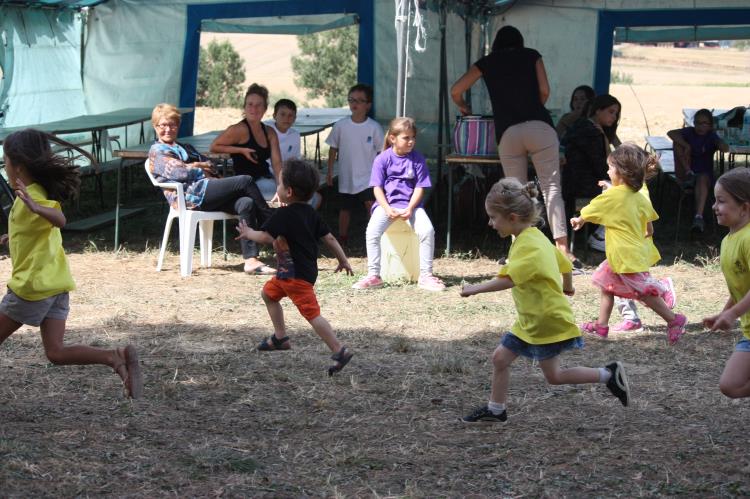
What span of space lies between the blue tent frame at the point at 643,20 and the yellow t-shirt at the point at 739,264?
9400mm

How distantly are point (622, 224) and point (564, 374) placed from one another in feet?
5.70

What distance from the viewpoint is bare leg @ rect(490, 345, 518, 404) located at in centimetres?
420

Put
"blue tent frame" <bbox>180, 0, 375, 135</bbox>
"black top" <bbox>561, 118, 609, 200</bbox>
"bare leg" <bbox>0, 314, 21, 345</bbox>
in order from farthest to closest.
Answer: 1. "blue tent frame" <bbox>180, 0, 375, 135</bbox>
2. "black top" <bbox>561, 118, 609, 200</bbox>
3. "bare leg" <bbox>0, 314, 21, 345</bbox>

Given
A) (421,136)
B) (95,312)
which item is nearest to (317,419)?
(95,312)

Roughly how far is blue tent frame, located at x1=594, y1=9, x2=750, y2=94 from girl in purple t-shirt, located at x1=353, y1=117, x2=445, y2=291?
659 cm

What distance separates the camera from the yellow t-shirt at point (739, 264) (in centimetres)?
382

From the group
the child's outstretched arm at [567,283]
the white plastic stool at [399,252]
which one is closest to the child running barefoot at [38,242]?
the child's outstretched arm at [567,283]

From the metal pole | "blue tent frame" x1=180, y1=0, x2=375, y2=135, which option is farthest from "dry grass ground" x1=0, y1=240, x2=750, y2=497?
"blue tent frame" x1=180, y1=0, x2=375, y2=135

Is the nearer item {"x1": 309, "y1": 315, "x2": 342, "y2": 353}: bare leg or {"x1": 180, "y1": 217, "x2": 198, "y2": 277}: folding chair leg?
{"x1": 309, "y1": 315, "x2": 342, "y2": 353}: bare leg

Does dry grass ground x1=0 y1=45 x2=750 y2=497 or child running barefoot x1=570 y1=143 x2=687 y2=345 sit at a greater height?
child running barefoot x1=570 y1=143 x2=687 y2=345

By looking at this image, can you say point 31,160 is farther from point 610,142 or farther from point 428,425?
point 610,142

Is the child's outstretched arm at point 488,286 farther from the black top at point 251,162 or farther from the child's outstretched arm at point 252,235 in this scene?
the black top at point 251,162

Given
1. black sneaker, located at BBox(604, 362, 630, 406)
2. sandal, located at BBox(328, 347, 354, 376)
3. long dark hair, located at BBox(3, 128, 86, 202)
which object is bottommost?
sandal, located at BBox(328, 347, 354, 376)

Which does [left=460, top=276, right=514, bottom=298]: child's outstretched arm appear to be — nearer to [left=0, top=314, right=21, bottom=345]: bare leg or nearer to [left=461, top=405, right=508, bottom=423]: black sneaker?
[left=461, top=405, right=508, bottom=423]: black sneaker
